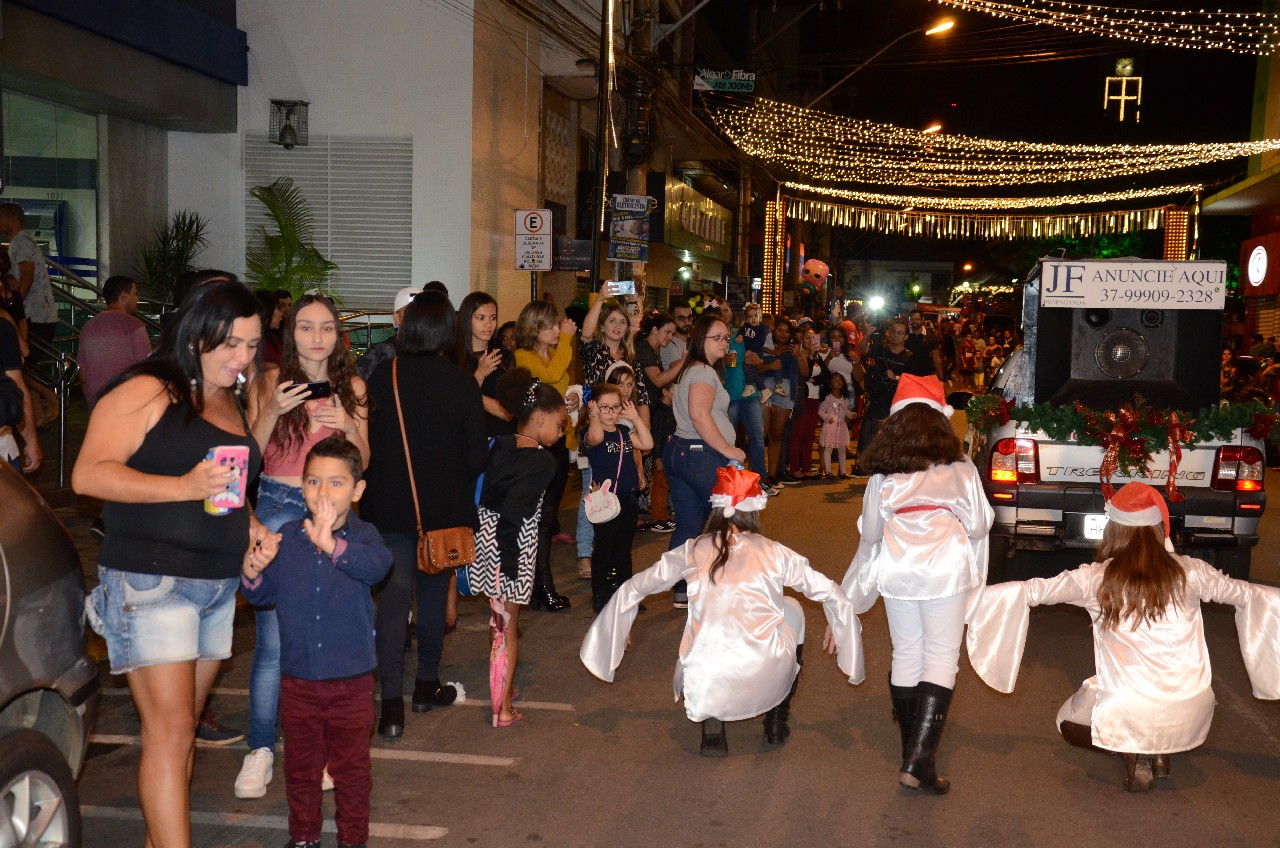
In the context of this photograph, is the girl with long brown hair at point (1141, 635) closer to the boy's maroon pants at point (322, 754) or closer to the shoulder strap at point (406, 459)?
the shoulder strap at point (406, 459)

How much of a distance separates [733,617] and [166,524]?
258 cm

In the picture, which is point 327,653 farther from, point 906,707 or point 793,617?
point 906,707

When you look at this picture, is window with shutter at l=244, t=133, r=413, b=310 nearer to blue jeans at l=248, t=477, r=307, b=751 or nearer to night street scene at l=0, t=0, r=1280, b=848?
night street scene at l=0, t=0, r=1280, b=848

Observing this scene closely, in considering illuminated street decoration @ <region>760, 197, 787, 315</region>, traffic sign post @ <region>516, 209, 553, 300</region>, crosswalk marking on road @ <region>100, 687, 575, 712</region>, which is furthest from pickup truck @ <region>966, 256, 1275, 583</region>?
illuminated street decoration @ <region>760, 197, 787, 315</region>

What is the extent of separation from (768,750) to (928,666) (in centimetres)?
95

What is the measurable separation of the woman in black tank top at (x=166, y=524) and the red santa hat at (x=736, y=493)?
2298mm

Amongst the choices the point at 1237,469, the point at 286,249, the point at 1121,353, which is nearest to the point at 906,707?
the point at 1237,469

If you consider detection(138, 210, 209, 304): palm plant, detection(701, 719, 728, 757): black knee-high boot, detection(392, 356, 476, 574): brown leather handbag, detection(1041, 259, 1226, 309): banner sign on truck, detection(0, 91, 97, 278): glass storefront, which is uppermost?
detection(0, 91, 97, 278): glass storefront

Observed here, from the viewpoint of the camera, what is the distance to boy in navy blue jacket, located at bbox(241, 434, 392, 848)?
420 cm

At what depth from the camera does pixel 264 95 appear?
19094 millimetres

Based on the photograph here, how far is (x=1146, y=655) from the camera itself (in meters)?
5.19

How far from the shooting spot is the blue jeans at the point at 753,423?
12672 mm

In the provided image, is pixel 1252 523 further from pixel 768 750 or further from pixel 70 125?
pixel 70 125

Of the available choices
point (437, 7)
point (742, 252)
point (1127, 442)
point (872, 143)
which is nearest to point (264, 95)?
point (437, 7)
